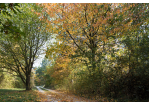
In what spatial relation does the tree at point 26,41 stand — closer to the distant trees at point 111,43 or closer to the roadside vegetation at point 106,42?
the roadside vegetation at point 106,42

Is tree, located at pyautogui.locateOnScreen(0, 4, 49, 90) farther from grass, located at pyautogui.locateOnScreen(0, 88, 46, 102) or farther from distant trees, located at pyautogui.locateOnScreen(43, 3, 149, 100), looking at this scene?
grass, located at pyautogui.locateOnScreen(0, 88, 46, 102)

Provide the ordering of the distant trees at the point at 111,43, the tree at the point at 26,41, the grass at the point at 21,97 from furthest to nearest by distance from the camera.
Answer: the tree at the point at 26,41, the grass at the point at 21,97, the distant trees at the point at 111,43

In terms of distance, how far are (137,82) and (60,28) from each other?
15.0 ft

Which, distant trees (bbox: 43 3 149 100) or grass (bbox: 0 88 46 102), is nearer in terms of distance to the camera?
distant trees (bbox: 43 3 149 100)

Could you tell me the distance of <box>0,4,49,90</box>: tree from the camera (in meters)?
7.95

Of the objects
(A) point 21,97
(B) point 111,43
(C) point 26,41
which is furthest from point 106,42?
(C) point 26,41

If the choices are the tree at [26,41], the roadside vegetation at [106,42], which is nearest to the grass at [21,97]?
the roadside vegetation at [106,42]

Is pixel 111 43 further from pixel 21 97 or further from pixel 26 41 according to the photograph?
pixel 26 41

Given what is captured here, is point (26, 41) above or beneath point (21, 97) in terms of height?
above

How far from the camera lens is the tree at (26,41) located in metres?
7.95

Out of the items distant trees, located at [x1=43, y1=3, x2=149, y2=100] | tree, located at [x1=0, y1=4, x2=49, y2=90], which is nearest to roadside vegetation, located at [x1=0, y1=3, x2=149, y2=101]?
distant trees, located at [x1=43, y1=3, x2=149, y2=100]

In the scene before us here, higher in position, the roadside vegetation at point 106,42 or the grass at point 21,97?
the roadside vegetation at point 106,42

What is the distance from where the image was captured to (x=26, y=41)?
8.50 m

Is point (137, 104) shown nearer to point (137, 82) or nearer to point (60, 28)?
point (137, 82)
